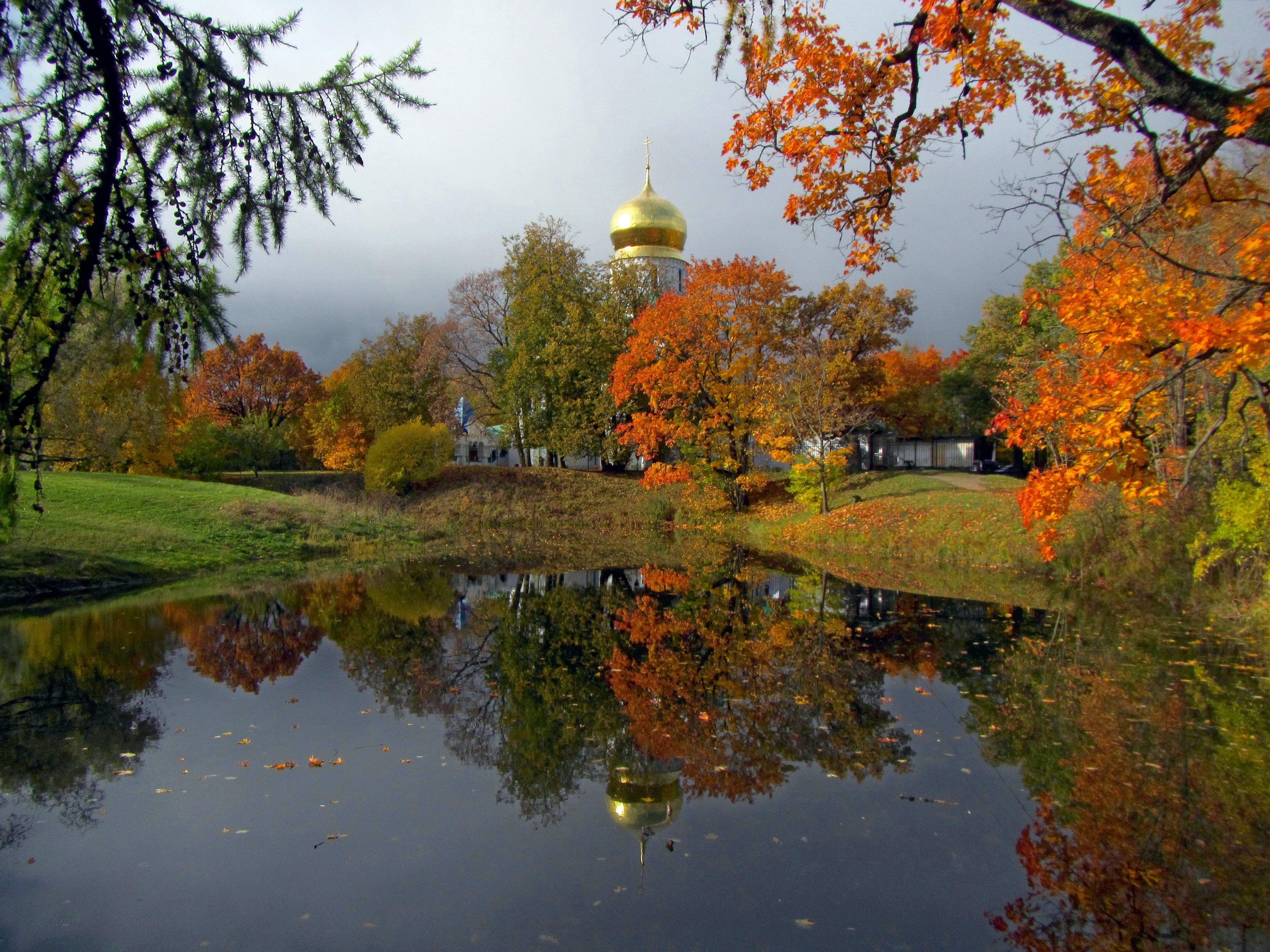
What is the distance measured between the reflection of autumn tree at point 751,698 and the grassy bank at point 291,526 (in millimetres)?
9631

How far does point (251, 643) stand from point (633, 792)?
7.08 m

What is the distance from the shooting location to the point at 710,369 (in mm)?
28000

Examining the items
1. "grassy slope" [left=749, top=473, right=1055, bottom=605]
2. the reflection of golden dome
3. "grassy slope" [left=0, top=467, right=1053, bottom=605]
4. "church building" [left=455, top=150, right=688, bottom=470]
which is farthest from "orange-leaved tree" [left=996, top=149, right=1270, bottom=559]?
"church building" [left=455, top=150, right=688, bottom=470]

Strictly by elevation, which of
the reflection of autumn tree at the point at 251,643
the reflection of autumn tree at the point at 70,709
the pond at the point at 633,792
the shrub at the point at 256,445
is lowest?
the reflection of autumn tree at the point at 251,643

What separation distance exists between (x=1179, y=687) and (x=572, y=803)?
22.0 ft

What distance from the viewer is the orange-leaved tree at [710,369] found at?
27.7 metres

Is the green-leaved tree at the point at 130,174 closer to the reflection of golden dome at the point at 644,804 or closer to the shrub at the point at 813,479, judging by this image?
the reflection of golden dome at the point at 644,804

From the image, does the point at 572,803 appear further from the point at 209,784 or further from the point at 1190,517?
the point at 1190,517

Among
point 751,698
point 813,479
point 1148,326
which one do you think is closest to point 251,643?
point 751,698

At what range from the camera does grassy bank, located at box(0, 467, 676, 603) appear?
15.3 metres

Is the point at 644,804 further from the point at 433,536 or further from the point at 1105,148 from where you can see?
the point at 433,536

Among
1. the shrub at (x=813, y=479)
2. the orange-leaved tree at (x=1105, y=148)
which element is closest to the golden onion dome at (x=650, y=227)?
the shrub at (x=813, y=479)

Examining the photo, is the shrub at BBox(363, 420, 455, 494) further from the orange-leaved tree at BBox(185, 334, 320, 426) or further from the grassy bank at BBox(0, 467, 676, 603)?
the orange-leaved tree at BBox(185, 334, 320, 426)

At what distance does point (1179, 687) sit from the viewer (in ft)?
26.6
